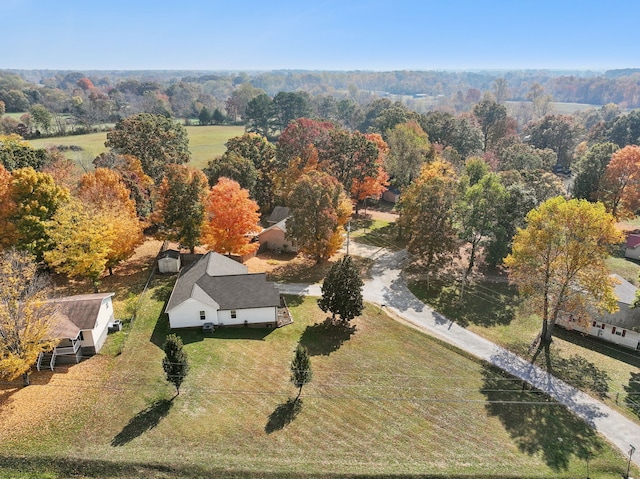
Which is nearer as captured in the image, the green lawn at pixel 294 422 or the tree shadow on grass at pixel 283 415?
the green lawn at pixel 294 422

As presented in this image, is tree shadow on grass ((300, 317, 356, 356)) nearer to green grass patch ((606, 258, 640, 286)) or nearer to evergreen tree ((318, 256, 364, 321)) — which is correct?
evergreen tree ((318, 256, 364, 321))

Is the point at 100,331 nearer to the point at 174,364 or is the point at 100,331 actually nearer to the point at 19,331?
the point at 19,331

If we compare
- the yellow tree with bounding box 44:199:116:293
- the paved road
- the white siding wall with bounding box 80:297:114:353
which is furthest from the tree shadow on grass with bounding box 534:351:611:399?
the yellow tree with bounding box 44:199:116:293

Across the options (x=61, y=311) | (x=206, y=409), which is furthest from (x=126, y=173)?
(x=206, y=409)

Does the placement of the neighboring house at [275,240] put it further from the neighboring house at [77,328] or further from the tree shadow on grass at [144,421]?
the tree shadow on grass at [144,421]

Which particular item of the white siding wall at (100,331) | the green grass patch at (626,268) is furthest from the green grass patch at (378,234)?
the white siding wall at (100,331)

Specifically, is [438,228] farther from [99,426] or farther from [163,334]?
[99,426]
